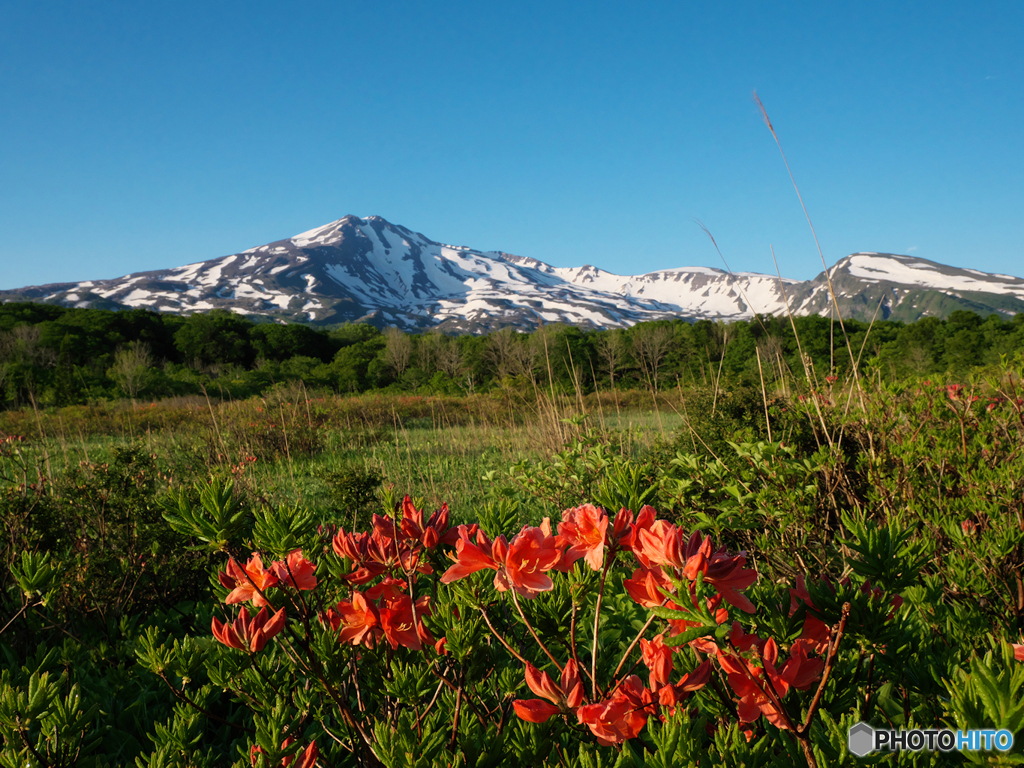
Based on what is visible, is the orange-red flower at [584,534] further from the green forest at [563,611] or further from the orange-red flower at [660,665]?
the orange-red flower at [660,665]

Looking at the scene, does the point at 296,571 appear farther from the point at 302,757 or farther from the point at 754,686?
the point at 754,686

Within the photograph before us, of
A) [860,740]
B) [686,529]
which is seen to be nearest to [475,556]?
[860,740]

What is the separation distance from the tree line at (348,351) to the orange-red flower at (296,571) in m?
13.3

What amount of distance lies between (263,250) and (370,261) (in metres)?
35.8

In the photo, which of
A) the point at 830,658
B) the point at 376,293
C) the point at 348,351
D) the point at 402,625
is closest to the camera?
the point at 830,658

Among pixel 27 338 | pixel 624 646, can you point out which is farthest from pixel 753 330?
pixel 27 338

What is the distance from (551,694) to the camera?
686 millimetres

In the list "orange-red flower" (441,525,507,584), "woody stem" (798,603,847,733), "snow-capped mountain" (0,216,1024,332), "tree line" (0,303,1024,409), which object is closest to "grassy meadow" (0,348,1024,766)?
"woody stem" (798,603,847,733)

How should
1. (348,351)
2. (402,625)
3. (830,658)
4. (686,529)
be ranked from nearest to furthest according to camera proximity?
(830,658) < (402,625) < (686,529) < (348,351)

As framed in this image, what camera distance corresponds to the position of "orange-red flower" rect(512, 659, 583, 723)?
684mm

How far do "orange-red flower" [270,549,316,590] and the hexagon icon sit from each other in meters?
0.73

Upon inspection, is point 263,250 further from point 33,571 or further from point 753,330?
point 33,571

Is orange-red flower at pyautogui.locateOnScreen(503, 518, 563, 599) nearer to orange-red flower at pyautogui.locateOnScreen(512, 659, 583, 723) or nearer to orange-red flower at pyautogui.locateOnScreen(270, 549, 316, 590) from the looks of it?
orange-red flower at pyautogui.locateOnScreen(512, 659, 583, 723)

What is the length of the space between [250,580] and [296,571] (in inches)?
3.4
